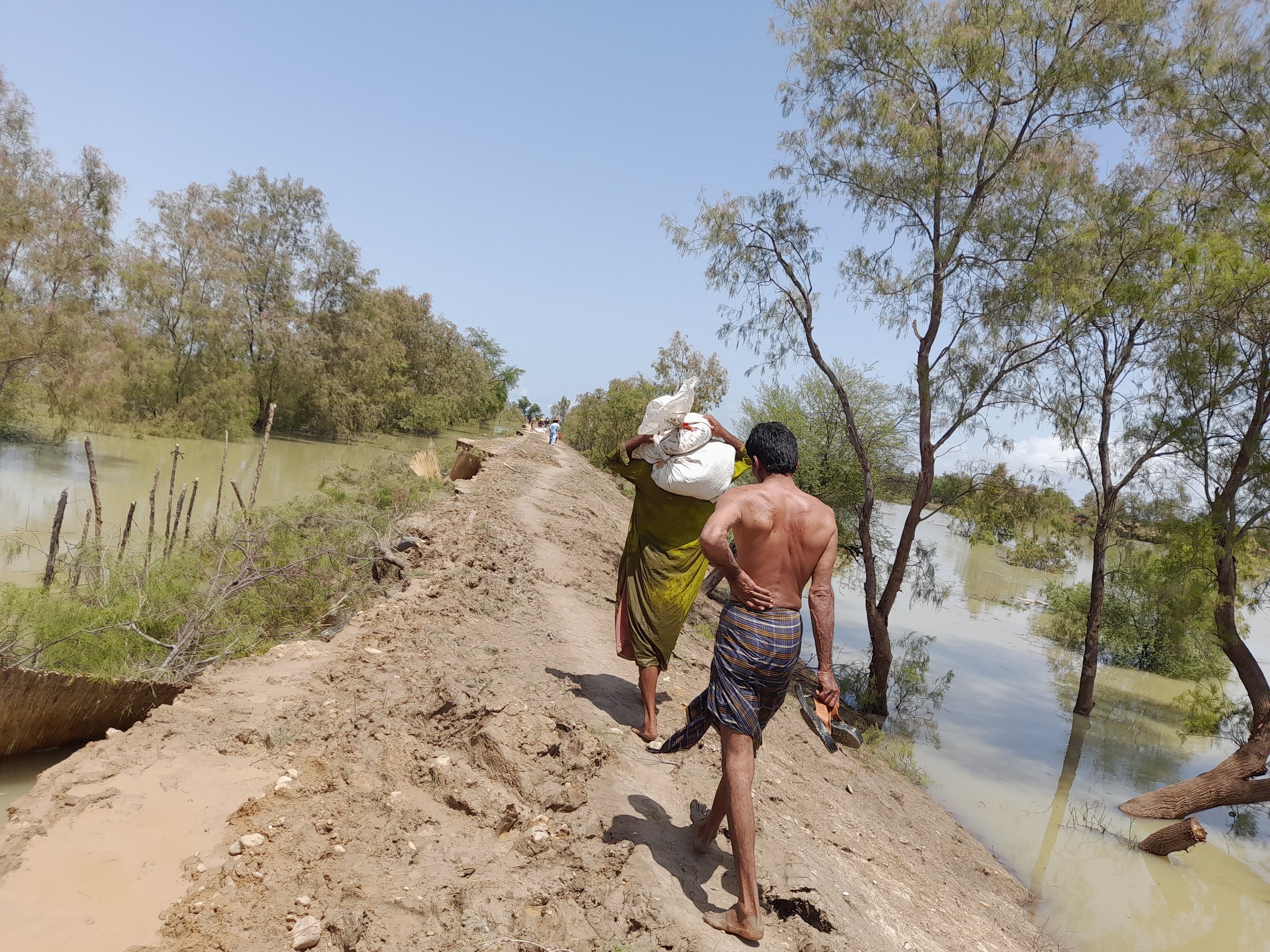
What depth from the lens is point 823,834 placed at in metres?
4.64

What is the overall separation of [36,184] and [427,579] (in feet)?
68.3

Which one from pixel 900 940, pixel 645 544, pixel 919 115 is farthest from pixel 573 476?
pixel 900 940

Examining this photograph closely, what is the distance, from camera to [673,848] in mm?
3352

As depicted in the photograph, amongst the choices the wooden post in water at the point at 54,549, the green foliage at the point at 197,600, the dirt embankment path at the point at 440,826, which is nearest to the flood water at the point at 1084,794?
the dirt embankment path at the point at 440,826

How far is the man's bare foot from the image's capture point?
108 inches

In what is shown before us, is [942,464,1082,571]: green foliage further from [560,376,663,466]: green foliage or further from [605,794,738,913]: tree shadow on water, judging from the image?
[560,376,663,466]: green foliage

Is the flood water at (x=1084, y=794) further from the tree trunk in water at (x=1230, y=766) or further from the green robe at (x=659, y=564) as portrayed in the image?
the green robe at (x=659, y=564)

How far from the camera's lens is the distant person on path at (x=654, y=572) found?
14.3 feet

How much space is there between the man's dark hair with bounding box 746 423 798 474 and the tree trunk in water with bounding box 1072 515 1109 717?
11210 millimetres

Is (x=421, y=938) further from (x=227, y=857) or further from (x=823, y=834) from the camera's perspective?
(x=823, y=834)

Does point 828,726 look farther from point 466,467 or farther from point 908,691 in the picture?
point 466,467

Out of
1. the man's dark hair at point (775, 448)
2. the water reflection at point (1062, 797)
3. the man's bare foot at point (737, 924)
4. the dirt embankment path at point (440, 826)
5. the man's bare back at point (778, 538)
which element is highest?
the man's dark hair at point (775, 448)

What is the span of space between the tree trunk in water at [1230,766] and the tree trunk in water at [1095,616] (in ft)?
7.60

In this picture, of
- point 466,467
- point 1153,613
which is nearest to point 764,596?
point 1153,613
